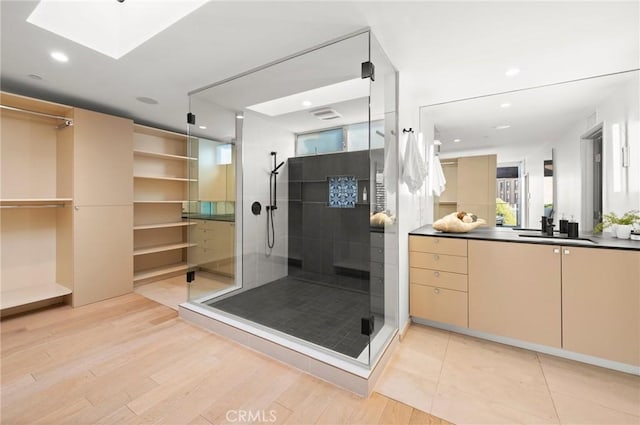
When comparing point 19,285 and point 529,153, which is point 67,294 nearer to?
point 19,285

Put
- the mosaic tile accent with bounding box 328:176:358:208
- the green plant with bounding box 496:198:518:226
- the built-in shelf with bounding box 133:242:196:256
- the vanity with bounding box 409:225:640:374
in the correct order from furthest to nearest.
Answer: the built-in shelf with bounding box 133:242:196:256 < the green plant with bounding box 496:198:518:226 < the mosaic tile accent with bounding box 328:176:358:208 < the vanity with bounding box 409:225:640:374

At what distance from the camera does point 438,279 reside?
2475mm

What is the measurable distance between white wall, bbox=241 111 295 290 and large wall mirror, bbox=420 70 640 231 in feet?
5.41

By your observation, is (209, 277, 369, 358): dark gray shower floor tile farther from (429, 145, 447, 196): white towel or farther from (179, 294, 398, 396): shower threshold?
(429, 145, 447, 196): white towel

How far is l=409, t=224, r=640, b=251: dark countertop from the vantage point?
1.93 meters

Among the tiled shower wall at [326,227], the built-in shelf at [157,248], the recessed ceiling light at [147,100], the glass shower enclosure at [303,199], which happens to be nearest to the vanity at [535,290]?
the glass shower enclosure at [303,199]

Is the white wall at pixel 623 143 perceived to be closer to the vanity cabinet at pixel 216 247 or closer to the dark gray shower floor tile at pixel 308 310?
the dark gray shower floor tile at pixel 308 310

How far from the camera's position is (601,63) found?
6.72ft

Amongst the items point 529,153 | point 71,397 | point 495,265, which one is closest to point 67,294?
point 71,397

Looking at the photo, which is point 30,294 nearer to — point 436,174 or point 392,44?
point 392,44

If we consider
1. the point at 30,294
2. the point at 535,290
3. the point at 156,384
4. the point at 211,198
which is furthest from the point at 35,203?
the point at 535,290

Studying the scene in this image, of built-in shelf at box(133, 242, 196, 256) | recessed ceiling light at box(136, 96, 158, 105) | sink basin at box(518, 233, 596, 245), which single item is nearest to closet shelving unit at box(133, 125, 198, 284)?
built-in shelf at box(133, 242, 196, 256)

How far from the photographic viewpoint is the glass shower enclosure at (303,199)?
6.73ft

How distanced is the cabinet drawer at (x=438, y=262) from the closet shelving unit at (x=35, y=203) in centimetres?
382
